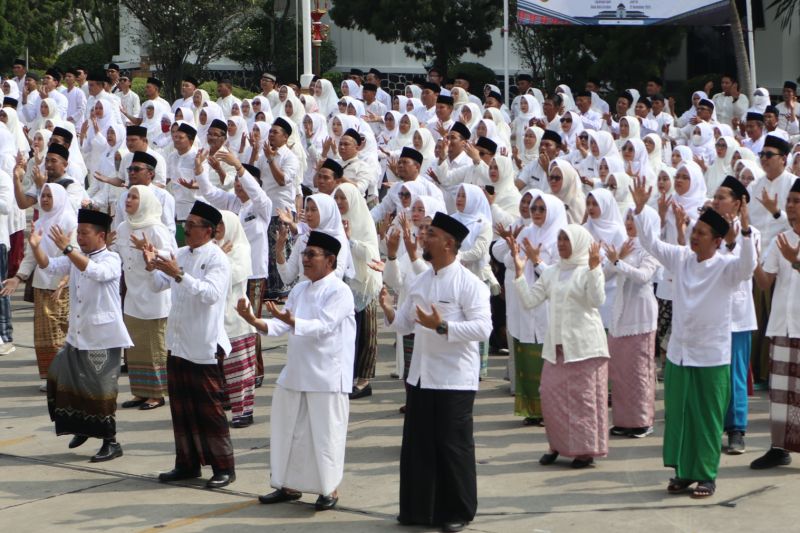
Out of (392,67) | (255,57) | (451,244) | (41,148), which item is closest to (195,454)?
(451,244)

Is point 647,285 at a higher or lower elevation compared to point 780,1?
lower

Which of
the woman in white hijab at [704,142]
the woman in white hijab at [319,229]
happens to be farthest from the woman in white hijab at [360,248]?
the woman in white hijab at [704,142]

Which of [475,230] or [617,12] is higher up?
[617,12]

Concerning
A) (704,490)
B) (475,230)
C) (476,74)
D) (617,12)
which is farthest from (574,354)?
(476,74)

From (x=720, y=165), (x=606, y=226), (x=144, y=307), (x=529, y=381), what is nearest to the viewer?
(x=529, y=381)

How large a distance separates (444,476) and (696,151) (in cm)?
1050

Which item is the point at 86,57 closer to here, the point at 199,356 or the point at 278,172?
the point at 278,172

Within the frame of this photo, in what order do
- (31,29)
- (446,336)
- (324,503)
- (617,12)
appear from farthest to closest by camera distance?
(31,29)
(617,12)
(324,503)
(446,336)

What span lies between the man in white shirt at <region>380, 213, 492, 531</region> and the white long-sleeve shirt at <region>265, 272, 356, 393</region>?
1.12 feet

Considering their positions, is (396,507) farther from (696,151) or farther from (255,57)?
(255,57)

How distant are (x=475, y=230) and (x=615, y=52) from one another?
58.2 ft

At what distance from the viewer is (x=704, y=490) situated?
802 centimetres

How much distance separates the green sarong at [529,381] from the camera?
9.84 m

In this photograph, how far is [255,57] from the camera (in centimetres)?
3616
